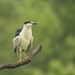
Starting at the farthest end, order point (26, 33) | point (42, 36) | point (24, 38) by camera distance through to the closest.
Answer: point (42, 36) < point (24, 38) < point (26, 33)

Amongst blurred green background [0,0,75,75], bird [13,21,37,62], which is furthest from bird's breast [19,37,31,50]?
blurred green background [0,0,75,75]

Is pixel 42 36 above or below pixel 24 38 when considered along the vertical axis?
below

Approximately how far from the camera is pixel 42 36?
90.4 ft

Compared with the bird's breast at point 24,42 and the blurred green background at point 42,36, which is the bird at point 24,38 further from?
the blurred green background at point 42,36

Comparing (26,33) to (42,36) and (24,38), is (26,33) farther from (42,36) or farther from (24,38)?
(42,36)

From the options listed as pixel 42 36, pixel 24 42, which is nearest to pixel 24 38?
pixel 24 42

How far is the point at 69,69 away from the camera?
25297 mm

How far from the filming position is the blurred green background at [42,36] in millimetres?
23891

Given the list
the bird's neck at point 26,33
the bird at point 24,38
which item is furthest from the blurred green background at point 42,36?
the bird's neck at point 26,33

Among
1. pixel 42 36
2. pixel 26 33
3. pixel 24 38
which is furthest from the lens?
pixel 42 36

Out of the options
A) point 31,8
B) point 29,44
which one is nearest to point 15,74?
point 31,8

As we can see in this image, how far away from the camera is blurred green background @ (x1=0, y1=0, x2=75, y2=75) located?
2389cm

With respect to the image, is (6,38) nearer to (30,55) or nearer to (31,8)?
(31,8)

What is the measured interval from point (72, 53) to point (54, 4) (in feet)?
29.1
